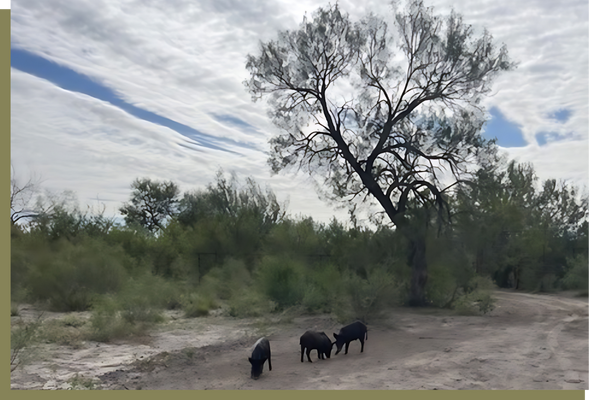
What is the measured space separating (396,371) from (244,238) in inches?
857

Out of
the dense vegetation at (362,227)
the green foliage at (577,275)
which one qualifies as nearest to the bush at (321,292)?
the dense vegetation at (362,227)

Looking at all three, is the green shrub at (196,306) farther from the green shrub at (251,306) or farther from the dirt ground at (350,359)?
the dirt ground at (350,359)

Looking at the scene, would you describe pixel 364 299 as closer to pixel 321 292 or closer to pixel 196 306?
pixel 321 292

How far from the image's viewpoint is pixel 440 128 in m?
18.4

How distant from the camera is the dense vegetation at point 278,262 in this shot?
51.5 ft

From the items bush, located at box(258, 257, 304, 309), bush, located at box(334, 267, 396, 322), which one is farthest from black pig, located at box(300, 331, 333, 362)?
bush, located at box(258, 257, 304, 309)

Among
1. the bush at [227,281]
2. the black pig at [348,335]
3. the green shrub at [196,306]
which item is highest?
the black pig at [348,335]

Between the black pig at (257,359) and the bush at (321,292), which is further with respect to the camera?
the bush at (321,292)

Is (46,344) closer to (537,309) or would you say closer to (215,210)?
(537,309)

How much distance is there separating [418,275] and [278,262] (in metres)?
5.59

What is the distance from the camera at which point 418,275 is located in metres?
18.9

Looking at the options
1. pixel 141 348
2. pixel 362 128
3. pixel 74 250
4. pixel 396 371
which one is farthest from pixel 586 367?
pixel 74 250

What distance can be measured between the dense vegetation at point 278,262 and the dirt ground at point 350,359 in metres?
1.54

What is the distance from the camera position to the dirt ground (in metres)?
7.81
